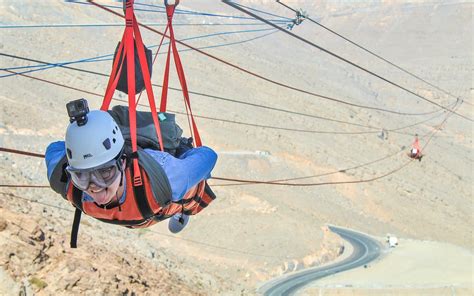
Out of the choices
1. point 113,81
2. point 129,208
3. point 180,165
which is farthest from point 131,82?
point 129,208

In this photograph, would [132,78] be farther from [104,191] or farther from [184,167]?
[104,191]

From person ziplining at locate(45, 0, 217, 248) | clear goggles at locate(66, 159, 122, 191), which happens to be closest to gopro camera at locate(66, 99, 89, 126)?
person ziplining at locate(45, 0, 217, 248)

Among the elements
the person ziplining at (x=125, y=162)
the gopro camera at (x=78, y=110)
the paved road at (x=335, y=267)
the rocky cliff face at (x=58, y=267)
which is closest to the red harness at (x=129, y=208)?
the person ziplining at (x=125, y=162)

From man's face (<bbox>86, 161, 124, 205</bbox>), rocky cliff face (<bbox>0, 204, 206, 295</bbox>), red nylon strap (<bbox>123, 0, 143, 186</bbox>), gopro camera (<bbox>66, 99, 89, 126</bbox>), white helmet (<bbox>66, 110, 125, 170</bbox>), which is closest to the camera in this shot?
gopro camera (<bbox>66, 99, 89, 126</bbox>)

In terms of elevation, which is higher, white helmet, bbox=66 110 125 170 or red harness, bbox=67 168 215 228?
white helmet, bbox=66 110 125 170

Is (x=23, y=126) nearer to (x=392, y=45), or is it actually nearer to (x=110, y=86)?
(x=110, y=86)

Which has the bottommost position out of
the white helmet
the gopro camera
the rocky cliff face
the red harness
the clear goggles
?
the rocky cliff face

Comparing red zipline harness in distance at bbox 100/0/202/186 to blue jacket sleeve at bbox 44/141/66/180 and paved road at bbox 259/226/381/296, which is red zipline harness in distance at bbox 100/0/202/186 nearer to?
blue jacket sleeve at bbox 44/141/66/180

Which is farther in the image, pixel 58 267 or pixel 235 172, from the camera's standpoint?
pixel 235 172
